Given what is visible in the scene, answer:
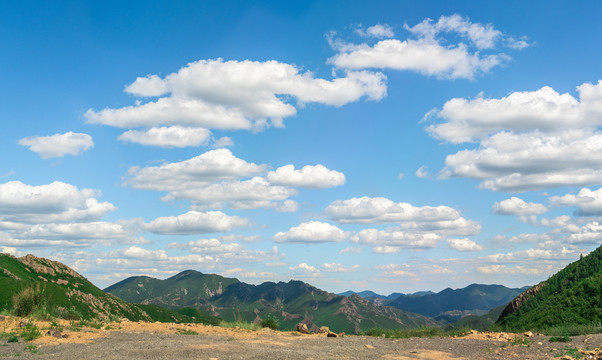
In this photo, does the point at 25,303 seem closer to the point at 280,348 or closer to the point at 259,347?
the point at 259,347

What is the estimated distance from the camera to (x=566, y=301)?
8712 cm

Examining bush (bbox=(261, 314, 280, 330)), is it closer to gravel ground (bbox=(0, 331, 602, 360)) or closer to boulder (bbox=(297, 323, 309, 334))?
boulder (bbox=(297, 323, 309, 334))

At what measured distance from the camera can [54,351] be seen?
23078 millimetres

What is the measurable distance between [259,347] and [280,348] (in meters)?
1.25

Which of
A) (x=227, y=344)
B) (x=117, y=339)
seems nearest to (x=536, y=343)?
(x=227, y=344)

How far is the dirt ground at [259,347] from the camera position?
22.1 metres

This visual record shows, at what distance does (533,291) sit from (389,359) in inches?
5630

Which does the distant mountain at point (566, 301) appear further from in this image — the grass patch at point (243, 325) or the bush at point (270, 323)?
the grass patch at point (243, 325)

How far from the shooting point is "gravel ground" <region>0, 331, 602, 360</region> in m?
22.0

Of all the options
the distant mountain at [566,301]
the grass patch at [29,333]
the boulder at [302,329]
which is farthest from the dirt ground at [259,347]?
the distant mountain at [566,301]

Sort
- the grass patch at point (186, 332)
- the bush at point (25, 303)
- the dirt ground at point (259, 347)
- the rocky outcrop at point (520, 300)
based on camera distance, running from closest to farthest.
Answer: the dirt ground at point (259, 347)
the grass patch at point (186, 332)
the bush at point (25, 303)
the rocky outcrop at point (520, 300)

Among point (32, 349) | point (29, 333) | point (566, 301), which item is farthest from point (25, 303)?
point (566, 301)

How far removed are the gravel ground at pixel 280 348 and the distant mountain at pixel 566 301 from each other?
1603 cm

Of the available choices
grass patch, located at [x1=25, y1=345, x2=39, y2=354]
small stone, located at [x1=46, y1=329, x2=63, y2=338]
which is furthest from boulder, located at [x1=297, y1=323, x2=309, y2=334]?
grass patch, located at [x1=25, y1=345, x2=39, y2=354]
